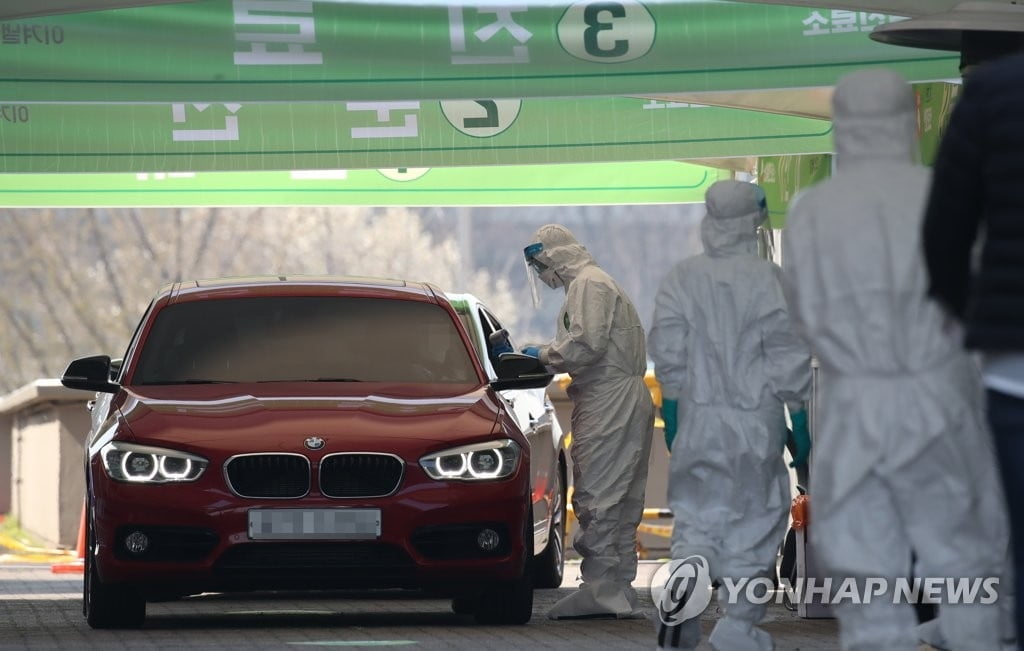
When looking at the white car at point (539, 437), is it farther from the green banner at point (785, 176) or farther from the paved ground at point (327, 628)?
the green banner at point (785, 176)

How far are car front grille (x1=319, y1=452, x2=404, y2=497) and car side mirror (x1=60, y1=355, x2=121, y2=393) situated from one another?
1.32 meters

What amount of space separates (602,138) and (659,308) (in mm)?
5811

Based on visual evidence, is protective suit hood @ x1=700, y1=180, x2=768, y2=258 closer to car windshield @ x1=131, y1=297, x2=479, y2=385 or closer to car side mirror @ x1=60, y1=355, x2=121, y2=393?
car windshield @ x1=131, y1=297, x2=479, y2=385

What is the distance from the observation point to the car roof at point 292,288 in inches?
452

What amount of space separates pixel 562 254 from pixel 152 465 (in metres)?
2.87

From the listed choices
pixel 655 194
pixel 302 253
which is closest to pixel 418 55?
pixel 655 194

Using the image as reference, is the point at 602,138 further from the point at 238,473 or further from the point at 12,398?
the point at 12,398

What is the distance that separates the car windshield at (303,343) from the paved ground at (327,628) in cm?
118

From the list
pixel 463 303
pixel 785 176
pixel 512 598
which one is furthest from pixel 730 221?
pixel 785 176

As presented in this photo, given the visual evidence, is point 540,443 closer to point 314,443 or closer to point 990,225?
point 314,443

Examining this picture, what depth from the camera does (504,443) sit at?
10.3 m

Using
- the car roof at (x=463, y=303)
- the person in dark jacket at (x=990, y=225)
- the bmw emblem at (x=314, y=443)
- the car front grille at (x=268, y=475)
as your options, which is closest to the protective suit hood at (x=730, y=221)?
the bmw emblem at (x=314, y=443)

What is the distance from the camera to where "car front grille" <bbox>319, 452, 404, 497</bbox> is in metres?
10.1

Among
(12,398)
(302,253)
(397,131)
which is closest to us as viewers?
(397,131)
